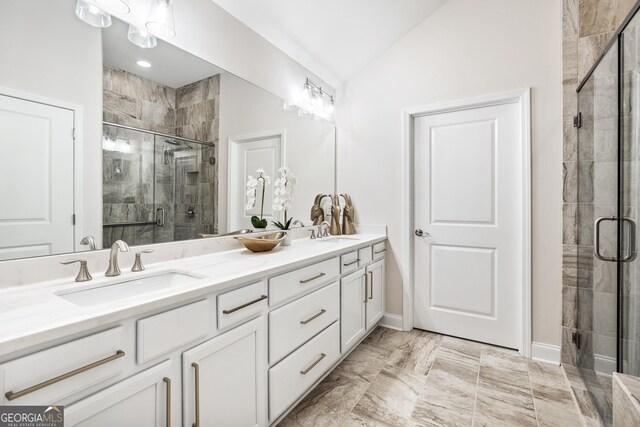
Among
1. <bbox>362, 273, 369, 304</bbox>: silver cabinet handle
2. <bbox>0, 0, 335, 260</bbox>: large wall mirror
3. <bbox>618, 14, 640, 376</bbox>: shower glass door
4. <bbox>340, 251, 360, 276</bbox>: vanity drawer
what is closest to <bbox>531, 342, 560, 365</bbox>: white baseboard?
<bbox>618, 14, 640, 376</bbox>: shower glass door

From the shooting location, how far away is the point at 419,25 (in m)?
2.69

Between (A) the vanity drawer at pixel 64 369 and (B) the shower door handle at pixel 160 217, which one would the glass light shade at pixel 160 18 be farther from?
(A) the vanity drawer at pixel 64 369

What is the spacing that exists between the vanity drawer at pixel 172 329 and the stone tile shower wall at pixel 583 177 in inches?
79.3

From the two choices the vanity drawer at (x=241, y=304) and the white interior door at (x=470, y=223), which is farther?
the white interior door at (x=470, y=223)

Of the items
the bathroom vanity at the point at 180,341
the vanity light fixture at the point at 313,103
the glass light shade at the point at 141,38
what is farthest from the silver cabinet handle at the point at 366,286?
the glass light shade at the point at 141,38

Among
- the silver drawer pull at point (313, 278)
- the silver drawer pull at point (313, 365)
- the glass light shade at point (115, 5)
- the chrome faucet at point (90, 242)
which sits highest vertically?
the glass light shade at point (115, 5)

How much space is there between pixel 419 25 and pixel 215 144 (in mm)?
2082

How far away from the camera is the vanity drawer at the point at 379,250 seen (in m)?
2.65

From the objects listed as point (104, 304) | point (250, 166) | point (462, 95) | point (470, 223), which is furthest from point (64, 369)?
point (462, 95)

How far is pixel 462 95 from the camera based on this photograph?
2523 millimetres

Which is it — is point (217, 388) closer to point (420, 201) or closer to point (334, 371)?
point (334, 371)

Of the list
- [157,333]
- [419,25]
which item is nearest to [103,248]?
[157,333]

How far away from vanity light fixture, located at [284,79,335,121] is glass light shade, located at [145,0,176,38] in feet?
3.46

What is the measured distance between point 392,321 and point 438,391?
0.95 meters
